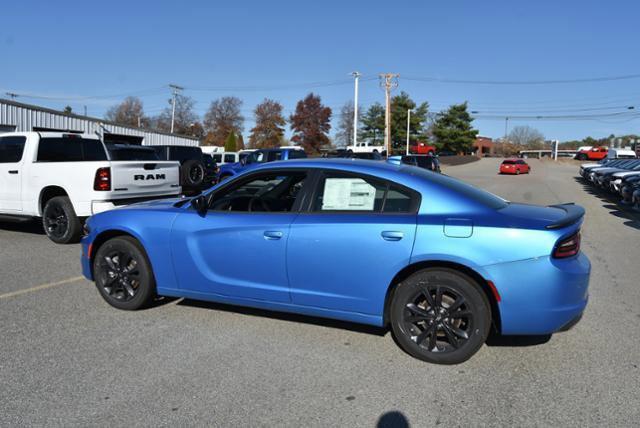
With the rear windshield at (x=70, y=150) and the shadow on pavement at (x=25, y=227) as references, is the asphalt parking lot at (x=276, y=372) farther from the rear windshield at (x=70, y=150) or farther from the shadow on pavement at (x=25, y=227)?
the shadow on pavement at (x=25, y=227)

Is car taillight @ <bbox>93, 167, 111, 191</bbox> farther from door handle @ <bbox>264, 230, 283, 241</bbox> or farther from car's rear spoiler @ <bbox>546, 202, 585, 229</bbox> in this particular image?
car's rear spoiler @ <bbox>546, 202, 585, 229</bbox>

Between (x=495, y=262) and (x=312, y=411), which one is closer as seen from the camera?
(x=312, y=411)

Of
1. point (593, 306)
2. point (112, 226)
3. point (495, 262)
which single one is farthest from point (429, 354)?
point (112, 226)

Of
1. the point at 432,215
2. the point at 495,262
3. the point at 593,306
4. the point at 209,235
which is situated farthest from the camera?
the point at 593,306

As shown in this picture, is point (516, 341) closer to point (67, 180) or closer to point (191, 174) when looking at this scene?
point (67, 180)

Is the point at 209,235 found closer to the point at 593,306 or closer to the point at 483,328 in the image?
the point at 483,328

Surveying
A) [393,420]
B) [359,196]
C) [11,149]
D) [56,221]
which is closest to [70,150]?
[11,149]

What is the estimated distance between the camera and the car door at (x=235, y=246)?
4.16 metres

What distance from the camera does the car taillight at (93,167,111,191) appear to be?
26.5ft

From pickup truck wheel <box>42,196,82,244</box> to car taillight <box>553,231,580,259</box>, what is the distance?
7541mm

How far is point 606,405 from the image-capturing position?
315 centimetres

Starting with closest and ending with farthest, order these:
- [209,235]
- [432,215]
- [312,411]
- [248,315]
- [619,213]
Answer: [312,411], [432,215], [209,235], [248,315], [619,213]

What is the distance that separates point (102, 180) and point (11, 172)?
7.12 feet

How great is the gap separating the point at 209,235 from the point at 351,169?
1.40 meters
